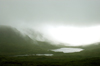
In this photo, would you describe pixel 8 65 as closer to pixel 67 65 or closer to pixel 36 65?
pixel 36 65

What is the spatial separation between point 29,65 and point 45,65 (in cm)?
1254

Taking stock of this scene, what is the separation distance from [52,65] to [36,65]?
1262cm

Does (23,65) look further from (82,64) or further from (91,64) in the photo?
(91,64)

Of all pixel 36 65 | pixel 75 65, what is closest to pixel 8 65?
pixel 36 65

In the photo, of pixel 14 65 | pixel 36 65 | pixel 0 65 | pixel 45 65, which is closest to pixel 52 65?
pixel 45 65

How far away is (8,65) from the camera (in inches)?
4237

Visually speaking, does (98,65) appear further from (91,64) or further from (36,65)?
(36,65)

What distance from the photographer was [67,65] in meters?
107

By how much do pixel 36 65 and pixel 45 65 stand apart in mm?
7174

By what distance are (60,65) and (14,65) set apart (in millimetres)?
36007

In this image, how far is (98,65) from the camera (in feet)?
341

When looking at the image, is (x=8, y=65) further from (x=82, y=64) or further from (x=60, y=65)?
(x=82, y=64)

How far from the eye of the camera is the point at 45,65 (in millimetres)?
106875

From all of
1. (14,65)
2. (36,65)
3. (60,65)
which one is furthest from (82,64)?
(14,65)
